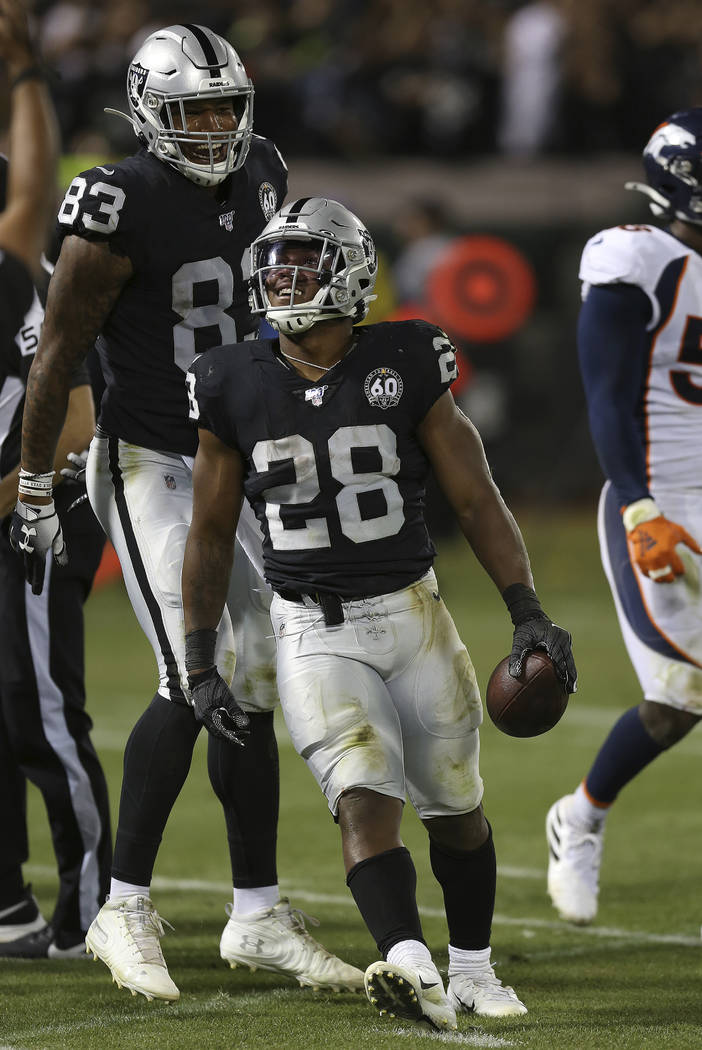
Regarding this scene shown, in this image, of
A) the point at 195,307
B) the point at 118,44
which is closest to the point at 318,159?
the point at 118,44

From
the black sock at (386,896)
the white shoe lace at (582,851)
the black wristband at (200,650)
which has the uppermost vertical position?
the black wristband at (200,650)

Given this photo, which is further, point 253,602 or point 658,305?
point 658,305

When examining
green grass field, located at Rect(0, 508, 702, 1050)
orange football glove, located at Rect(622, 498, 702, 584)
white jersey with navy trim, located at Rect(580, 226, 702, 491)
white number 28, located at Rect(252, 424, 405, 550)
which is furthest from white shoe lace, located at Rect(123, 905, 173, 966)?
white jersey with navy trim, located at Rect(580, 226, 702, 491)

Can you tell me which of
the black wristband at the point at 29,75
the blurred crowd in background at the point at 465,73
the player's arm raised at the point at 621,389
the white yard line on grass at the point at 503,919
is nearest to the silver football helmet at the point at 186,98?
Result: the player's arm raised at the point at 621,389

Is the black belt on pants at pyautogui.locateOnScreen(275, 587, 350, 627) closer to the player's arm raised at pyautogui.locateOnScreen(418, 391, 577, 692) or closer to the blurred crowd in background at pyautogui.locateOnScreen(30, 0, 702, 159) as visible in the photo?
the player's arm raised at pyautogui.locateOnScreen(418, 391, 577, 692)

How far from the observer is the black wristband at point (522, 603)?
3.60 meters

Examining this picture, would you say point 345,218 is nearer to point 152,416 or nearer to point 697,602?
point 152,416

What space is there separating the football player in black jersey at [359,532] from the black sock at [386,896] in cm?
14

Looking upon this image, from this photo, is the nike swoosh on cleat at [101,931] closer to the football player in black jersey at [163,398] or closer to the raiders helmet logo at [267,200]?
the football player in black jersey at [163,398]

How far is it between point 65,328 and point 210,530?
60 cm

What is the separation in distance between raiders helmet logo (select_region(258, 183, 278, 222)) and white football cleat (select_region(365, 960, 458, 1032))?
189 centimetres

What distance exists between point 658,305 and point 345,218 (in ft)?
3.89

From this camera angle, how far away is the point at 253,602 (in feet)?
13.4

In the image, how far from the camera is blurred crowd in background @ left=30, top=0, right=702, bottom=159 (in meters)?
13.4
